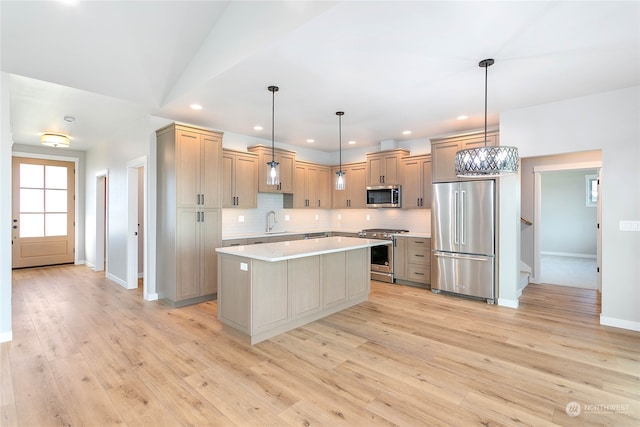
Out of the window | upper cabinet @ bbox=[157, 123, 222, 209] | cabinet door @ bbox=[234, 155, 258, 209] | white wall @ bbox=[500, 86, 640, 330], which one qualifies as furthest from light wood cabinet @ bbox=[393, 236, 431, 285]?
the window

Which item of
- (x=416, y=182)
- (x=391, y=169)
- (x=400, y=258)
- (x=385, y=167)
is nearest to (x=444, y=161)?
(x=416, y=182)

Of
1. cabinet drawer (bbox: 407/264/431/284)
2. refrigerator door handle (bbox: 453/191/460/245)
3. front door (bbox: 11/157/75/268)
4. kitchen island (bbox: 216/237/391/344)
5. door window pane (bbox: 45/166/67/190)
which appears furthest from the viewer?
door window pane (bbox: 45/166/67/190)

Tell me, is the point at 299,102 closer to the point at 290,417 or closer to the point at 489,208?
the point at 489,208

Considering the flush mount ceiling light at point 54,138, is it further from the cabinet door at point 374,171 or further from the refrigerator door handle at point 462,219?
the refrigerator door handle at point 462,219

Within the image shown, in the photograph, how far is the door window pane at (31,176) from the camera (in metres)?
6.88

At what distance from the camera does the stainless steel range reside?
573cm

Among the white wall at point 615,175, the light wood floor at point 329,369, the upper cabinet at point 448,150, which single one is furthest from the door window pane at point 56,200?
the white wall at point 615,175

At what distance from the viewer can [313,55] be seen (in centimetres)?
275

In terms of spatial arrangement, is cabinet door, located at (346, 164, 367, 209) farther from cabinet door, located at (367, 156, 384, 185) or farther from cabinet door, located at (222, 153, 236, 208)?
cabinet door, located at (222, 153, 236, 208)

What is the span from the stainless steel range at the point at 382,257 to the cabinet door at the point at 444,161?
1358 millimetres

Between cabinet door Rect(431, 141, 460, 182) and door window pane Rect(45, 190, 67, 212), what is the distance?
838cm

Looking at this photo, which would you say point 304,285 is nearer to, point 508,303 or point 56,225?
point 508,303

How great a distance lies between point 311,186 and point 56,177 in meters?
6.11

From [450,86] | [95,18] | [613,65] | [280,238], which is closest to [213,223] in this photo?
[280,238]
